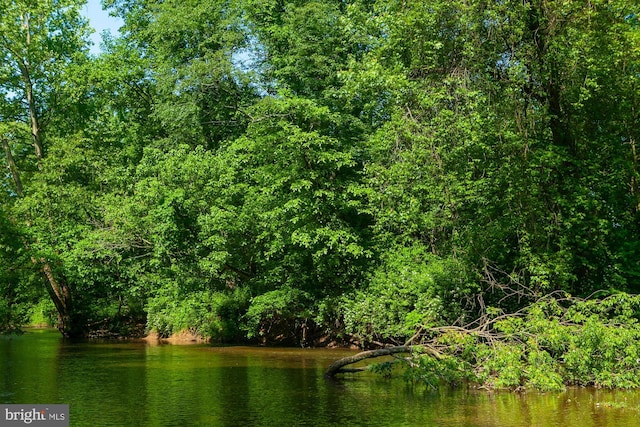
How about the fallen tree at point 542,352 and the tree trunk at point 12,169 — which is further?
the tree trunk at point 12,169

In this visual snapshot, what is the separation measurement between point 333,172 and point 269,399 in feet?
43.6

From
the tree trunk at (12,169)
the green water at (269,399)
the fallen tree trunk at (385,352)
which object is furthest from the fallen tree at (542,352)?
the tree trunk at (12,169)

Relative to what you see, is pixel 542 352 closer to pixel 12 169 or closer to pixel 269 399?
pixel 269 399

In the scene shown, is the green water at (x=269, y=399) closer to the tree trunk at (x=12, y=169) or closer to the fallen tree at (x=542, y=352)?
the fallen tree at (x=542, y=352)

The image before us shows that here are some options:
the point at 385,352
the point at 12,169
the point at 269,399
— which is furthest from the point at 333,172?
the point at 12,169

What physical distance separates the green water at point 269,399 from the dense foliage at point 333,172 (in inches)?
56.3

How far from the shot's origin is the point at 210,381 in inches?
679

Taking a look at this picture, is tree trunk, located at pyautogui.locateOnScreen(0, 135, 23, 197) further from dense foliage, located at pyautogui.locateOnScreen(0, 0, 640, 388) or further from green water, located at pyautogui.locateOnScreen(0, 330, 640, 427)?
green water, located at pyautogui.locateOnScreen(0, 330, 640, 427)

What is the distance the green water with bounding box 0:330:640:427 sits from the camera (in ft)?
38.9

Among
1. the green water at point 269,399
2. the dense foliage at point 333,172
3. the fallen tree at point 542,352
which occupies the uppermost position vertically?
the dense foliage at point 333,172

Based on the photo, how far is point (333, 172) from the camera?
86.4 ft

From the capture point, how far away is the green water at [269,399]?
11852mm

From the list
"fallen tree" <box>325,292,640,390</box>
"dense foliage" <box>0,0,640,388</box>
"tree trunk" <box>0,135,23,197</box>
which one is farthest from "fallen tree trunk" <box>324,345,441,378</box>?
"tree trunk" <box>0,135,23,197</box>

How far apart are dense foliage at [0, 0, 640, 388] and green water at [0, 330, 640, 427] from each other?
1.43 meters
